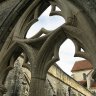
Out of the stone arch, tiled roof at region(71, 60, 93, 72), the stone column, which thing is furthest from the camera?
tiled roof at region(71, 60, 93, 72)

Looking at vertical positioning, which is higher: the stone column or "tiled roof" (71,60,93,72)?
"tiled roof" (71,60,93,72)

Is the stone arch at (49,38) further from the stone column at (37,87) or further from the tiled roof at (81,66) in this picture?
the tiled roof at (81,66)

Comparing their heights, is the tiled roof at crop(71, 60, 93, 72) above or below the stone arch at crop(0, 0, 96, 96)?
above

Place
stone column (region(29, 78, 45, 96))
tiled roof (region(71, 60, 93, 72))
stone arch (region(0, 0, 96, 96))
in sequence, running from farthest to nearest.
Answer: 1. tiled roof (region(71, 60, 93, 72))
2. stone column (region(29, 78, 45, 96))
3. stone arch (region(0, 0, 96, 96))

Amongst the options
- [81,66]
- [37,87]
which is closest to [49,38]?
[37,87]

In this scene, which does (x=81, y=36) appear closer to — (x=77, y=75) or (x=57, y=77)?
(x=57, y=77)

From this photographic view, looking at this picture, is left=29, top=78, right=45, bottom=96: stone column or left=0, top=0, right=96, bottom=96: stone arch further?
left=29, top=78, right=45, bottom=96: stone column

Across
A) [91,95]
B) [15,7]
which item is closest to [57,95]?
[91,95]

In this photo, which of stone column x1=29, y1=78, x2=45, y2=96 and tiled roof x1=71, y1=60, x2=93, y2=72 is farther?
tiled roof x1=71, y1=60, x2=93, y2=72

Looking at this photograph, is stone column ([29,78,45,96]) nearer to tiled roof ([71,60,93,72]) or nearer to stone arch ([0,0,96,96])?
stone arch ([0,0,96,96])

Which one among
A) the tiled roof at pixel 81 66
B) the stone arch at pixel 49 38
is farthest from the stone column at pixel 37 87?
the tiled roof at pixel 81 66

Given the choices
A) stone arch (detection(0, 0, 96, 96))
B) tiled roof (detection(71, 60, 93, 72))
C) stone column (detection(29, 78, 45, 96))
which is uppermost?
tiled roof (detection(71, 60, 93, 72))

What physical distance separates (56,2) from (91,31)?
105cm

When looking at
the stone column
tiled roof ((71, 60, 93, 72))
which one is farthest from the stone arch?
tiled roof ((71, 60, 93, 72))
